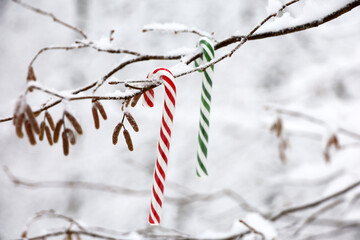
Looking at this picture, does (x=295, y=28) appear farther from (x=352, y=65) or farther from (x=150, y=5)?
(x=150, y=5)

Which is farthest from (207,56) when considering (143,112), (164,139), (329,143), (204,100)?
(143,112)

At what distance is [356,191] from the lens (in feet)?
7.23

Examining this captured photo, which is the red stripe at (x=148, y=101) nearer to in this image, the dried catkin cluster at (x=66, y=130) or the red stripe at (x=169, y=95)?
the red stripe at (x=169, y=95)

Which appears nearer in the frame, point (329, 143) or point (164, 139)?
point (164, 139)

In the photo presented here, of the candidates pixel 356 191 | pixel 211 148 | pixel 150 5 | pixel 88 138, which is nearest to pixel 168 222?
pixel 211 148

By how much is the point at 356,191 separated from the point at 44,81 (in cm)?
450

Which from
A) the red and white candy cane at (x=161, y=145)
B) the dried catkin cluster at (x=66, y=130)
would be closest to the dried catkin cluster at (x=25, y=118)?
the dried catkin cluster at (x=66, y=130)

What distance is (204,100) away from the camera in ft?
3.30

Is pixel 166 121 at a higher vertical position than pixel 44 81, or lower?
lower

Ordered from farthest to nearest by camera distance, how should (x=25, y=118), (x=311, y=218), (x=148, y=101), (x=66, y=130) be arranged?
(x=311, y=218)
(x=148, y=101)
(x=66, y=130)
(x=25, y=118)

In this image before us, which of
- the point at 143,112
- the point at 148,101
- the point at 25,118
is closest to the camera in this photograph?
the point at 25,118

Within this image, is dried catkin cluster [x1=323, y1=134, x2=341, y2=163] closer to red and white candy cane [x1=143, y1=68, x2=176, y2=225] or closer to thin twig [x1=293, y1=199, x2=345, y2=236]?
thin twig [x1=293, y1=199, x2=345, y2=236]

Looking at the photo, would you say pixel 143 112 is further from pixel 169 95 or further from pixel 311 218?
pixel 169 95

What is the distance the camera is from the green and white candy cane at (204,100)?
3.13 feet
